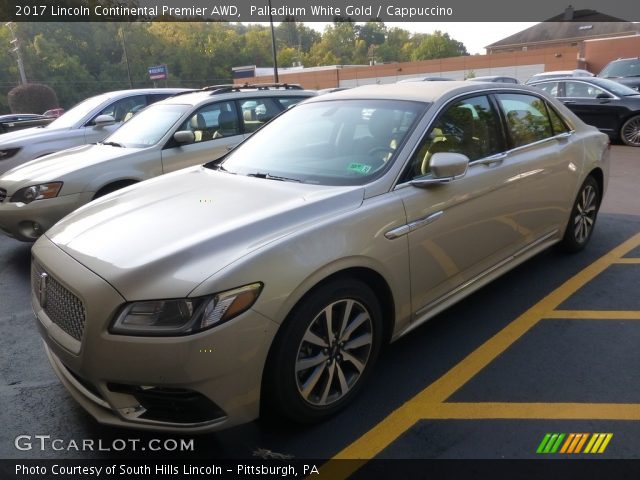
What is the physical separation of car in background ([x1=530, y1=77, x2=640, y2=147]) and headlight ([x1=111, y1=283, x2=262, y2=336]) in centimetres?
1086

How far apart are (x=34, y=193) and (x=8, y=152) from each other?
302 cm

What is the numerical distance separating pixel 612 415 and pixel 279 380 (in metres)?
1.71

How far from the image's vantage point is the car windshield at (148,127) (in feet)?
19.4

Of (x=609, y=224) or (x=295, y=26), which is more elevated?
(x=295, y=26)

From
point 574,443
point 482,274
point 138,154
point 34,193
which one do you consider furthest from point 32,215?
point 574,443

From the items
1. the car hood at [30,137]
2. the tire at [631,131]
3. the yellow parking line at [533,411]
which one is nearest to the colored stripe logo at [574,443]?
the yellow parking line at [533,411]

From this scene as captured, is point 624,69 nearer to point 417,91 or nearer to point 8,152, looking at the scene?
point 417,91

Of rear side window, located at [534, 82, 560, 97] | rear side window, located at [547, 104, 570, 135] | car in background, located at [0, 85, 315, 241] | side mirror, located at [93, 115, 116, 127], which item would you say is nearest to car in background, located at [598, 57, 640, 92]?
rear side window, located at [534, 82, 560, 97]

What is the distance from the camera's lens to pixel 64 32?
65.2m

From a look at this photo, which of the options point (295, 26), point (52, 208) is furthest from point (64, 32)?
point (52, 208)

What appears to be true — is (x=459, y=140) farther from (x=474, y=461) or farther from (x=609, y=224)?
(x=609, y=224)

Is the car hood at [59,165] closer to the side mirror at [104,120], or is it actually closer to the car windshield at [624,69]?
the side mirror at [104,120]

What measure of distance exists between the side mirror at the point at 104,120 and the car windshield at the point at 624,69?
1568 centimetres

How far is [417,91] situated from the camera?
3.51 m
